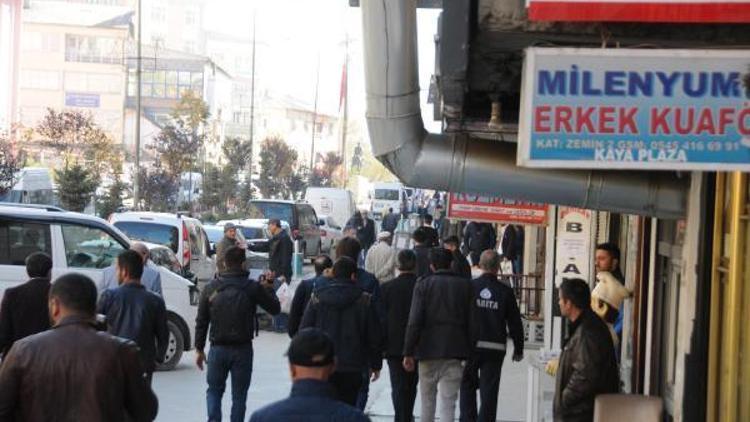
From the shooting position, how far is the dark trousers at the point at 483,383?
1216 cm

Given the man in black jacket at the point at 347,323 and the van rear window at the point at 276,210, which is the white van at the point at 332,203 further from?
the man in black jacket at the point at 347,323

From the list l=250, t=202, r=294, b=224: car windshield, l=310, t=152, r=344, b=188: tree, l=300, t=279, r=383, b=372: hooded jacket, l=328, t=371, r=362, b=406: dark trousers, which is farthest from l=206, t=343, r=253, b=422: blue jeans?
l=310, t=152, r=344, b=188: tree

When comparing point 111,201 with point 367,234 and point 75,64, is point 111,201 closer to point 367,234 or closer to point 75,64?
point 367,234

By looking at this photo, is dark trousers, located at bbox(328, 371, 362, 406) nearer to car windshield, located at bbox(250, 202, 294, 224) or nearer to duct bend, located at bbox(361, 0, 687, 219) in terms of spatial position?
duct bend, located at bbox(361, 0, 687, 219)

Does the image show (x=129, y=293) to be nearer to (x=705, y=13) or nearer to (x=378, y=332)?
(x=378, y=332)

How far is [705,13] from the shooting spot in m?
6.43

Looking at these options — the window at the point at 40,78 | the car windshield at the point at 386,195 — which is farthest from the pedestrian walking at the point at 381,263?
the window at the point at 40,78

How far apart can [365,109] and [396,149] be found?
1.47 feet

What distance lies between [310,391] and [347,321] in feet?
19.0

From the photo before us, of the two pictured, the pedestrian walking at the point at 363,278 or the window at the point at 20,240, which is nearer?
the pedestrian walking at the point at 363,278

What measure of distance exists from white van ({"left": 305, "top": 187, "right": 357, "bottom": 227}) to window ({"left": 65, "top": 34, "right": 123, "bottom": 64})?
6522 cm

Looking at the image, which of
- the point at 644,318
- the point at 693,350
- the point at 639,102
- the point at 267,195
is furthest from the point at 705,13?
the point at 267,195

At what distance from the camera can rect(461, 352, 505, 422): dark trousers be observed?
12156 millimetres

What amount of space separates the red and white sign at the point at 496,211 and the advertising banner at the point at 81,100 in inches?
3885
